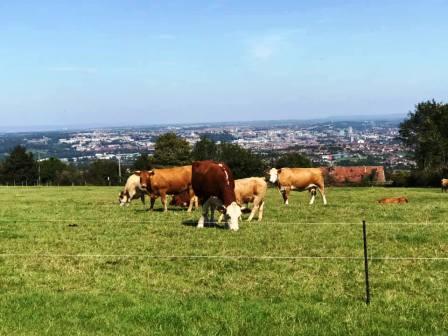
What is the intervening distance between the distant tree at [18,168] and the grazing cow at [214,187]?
78917 mm

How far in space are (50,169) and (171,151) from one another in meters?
21.6

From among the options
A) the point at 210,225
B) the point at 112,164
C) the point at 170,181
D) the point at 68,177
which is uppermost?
the point at 170,181

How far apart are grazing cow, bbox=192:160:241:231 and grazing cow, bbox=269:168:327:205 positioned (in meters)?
10.1

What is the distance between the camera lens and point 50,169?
321 ft

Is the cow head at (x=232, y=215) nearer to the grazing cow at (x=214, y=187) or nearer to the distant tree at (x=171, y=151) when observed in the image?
the grazing cow at (x=214, y=187)

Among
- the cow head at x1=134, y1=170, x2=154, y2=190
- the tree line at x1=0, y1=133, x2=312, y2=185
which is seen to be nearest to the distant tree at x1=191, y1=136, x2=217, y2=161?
the tree line at x1=0, y1=133, x2=312, y2=185

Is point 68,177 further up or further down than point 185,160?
further down

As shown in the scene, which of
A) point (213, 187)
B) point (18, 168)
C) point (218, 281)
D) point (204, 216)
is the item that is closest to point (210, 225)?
point (204, 216)

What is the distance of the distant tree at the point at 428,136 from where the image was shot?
82.4 meters

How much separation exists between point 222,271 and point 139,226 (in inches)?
279

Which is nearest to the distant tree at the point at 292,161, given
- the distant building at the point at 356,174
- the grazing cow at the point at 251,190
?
the distant building at the point at 356,174

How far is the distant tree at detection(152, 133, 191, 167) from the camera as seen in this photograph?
92.1 meters

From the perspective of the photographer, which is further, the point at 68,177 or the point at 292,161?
the point at 68,177

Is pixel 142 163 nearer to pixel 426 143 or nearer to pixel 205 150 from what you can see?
pixel 205 150
